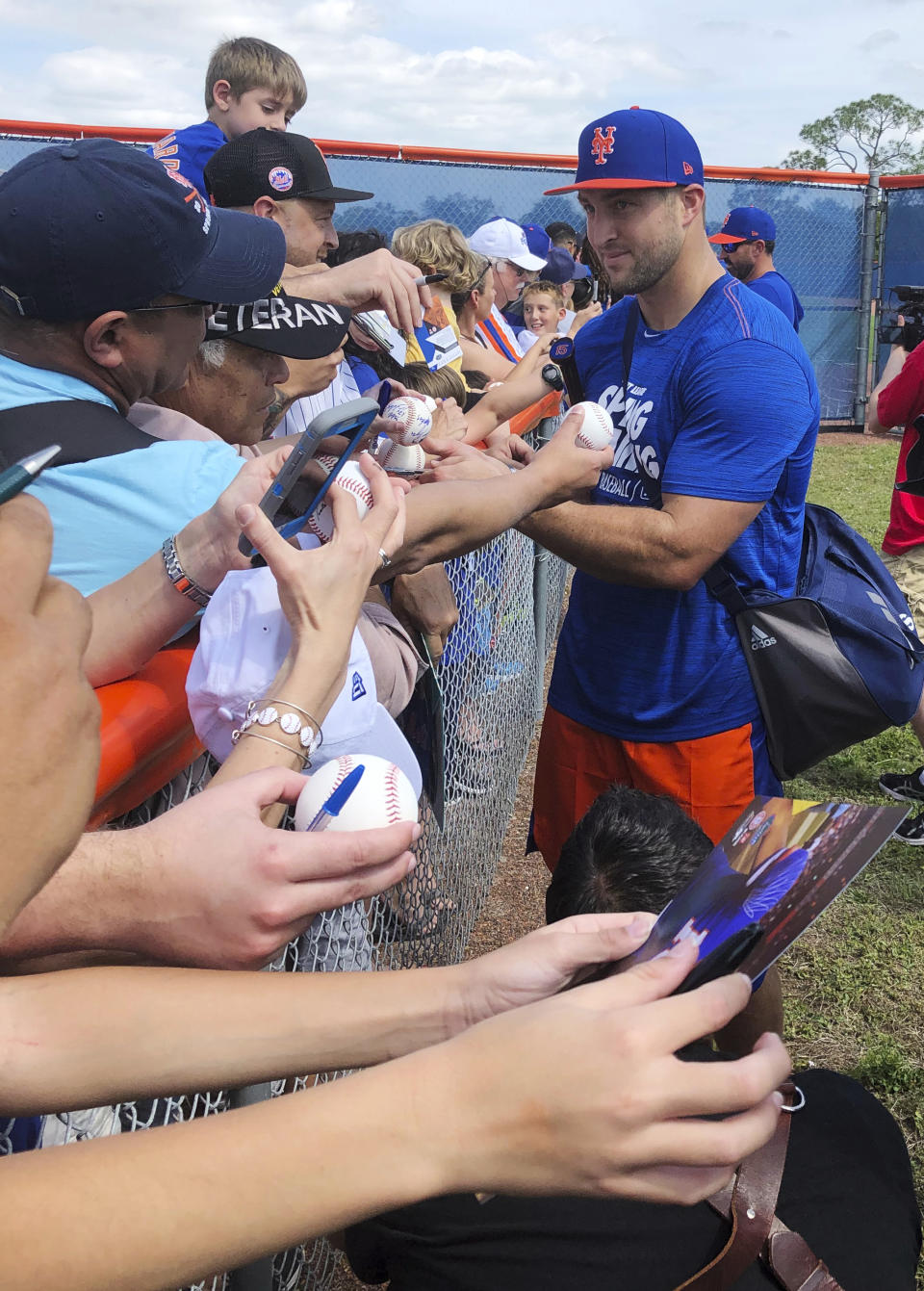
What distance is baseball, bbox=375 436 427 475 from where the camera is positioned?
84.6 inches

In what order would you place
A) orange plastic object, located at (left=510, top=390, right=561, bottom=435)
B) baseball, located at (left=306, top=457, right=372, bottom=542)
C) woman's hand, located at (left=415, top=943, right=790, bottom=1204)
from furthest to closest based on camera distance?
1. orange plastic object, located at (left=510, top=390, right=561, bottom=435)
2. baseball, located at (left=306, top=457, right=372, bottom=542)
3. woman's hand, located at (left=415, top=943, right=790, bottom=1204)

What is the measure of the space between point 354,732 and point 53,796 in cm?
83

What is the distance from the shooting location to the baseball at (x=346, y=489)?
156 cm

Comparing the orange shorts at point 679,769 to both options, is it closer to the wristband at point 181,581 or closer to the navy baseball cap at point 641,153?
the navy baseball cap at point 641,153

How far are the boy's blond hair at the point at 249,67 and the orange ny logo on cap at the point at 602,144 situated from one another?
92.1 inches

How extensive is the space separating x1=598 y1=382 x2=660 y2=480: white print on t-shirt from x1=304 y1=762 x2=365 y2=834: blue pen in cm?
162

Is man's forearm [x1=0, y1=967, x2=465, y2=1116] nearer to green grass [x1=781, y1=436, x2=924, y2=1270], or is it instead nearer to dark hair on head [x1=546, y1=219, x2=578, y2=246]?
green grass [x1=781, y1=436, x2=924, y2=1270]

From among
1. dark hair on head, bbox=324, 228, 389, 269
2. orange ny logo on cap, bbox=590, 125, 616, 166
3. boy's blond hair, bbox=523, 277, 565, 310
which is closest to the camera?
orange ny logo on cap, bbox=590, 125, 616, 166

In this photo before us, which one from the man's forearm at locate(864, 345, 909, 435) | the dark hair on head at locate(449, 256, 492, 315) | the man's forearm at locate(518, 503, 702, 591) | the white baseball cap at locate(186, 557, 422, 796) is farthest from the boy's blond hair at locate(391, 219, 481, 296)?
the white baseball cap at locate(186, 557, 422, 796)

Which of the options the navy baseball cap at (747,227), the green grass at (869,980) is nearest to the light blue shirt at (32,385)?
the green grass at (869,980)

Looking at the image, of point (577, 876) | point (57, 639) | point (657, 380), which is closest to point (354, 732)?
point (577, 876)

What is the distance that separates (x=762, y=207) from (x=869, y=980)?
11.7 meters

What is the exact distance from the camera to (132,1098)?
1.02 m

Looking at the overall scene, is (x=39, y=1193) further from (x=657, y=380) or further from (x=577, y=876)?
(x=657, y=380)
